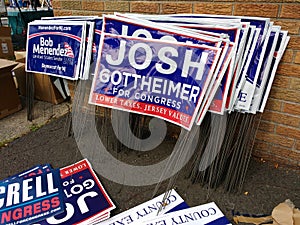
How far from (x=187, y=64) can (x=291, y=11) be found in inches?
25.9

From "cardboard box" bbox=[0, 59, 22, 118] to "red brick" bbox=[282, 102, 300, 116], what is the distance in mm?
2372

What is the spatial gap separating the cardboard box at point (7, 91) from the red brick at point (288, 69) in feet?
7.57

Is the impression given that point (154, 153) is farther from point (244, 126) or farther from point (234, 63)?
point (234, 63)

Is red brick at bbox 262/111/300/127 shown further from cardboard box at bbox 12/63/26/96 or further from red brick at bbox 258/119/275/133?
cardboard box at bbox 12/63/26/96

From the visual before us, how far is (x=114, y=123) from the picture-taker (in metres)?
1.97

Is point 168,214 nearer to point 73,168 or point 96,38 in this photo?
point 73,168

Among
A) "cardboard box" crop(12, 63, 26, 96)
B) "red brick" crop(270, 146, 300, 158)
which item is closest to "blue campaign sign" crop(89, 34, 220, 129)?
"red brick" crop(270, 146, 300, 158)

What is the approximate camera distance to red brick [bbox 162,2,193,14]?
67.0 inches

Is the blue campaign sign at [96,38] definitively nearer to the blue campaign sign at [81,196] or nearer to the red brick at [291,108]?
the blue campaign sign at [81,196]

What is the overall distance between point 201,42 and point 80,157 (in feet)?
3.99

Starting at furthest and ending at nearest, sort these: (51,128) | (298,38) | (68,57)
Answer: (51,128) → (68,57) → (298,38)

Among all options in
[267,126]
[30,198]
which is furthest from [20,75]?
[267,126]

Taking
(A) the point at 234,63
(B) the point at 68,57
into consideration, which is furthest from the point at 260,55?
(B) the point at 68,57

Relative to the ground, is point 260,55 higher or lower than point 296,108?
Answer: higher
